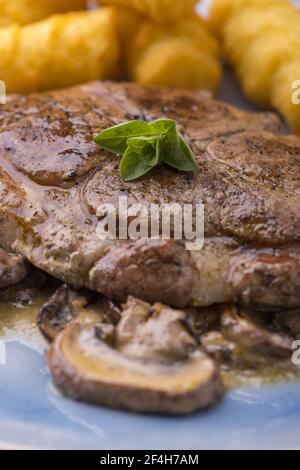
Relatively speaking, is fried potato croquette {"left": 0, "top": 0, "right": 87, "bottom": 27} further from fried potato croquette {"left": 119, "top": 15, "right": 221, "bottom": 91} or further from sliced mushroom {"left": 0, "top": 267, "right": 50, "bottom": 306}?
sliced mushroom {"left": 0, "top": 267, "right": 50, "bottom": 306}

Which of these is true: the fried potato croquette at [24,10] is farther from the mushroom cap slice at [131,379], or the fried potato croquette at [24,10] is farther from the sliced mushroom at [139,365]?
the mushroom cap slice at [131,379]

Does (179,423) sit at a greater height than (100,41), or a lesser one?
lesser

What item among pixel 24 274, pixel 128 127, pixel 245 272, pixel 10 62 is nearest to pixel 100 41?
pixel 10 62

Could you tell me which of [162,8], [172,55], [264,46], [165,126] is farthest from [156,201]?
[264,46]

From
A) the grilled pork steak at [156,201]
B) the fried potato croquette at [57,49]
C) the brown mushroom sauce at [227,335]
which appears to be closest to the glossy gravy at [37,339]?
the brown mushroom sauce at [227,335]

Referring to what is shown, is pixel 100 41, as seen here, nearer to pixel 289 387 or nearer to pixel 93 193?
pixel 93 193

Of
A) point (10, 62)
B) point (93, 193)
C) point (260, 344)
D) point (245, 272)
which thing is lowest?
point (260, 344)

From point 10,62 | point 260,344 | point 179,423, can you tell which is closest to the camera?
point 179,423
